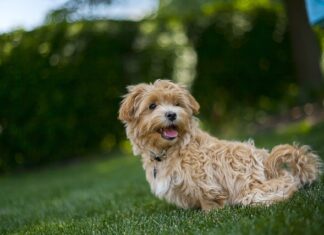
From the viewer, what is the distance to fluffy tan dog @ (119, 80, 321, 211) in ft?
16.6

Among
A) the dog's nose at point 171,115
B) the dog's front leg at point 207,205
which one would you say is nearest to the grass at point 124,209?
the dog's front leg at point 207,205

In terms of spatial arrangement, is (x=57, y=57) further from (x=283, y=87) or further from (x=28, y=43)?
(x=283, y=87)

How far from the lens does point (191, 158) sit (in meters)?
5.16

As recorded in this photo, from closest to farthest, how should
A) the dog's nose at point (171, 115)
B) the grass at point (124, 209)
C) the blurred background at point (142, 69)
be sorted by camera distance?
1. the grass at point (124, 209)
2. the dog's nose at point (171, 115)
3. the blurred background at point (142, 69)

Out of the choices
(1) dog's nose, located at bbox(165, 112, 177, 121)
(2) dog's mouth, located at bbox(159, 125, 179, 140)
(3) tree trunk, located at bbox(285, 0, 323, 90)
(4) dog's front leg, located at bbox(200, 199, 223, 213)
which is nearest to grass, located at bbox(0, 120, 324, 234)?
(4) dog's front leg, located at bbox(200, 199, 223, 213)

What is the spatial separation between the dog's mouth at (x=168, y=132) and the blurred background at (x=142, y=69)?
655 centimetres

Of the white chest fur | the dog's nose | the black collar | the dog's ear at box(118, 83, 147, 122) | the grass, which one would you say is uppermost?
the dog's ear at box(118, 83, 147, 122)

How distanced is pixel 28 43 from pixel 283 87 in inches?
254

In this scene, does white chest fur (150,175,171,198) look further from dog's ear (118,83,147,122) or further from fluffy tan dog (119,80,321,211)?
dog's ear (118,83,147,122)

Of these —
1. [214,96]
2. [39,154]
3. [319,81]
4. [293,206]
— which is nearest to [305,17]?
[319,81]

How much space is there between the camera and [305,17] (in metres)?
13.2

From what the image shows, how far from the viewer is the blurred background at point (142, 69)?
12.4m

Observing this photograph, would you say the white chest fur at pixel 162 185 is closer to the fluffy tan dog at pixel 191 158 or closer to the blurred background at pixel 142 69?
the fluffy tan dog at pixel 191 158

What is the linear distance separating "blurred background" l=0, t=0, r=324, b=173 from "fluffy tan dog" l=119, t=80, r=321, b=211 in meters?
6.39
